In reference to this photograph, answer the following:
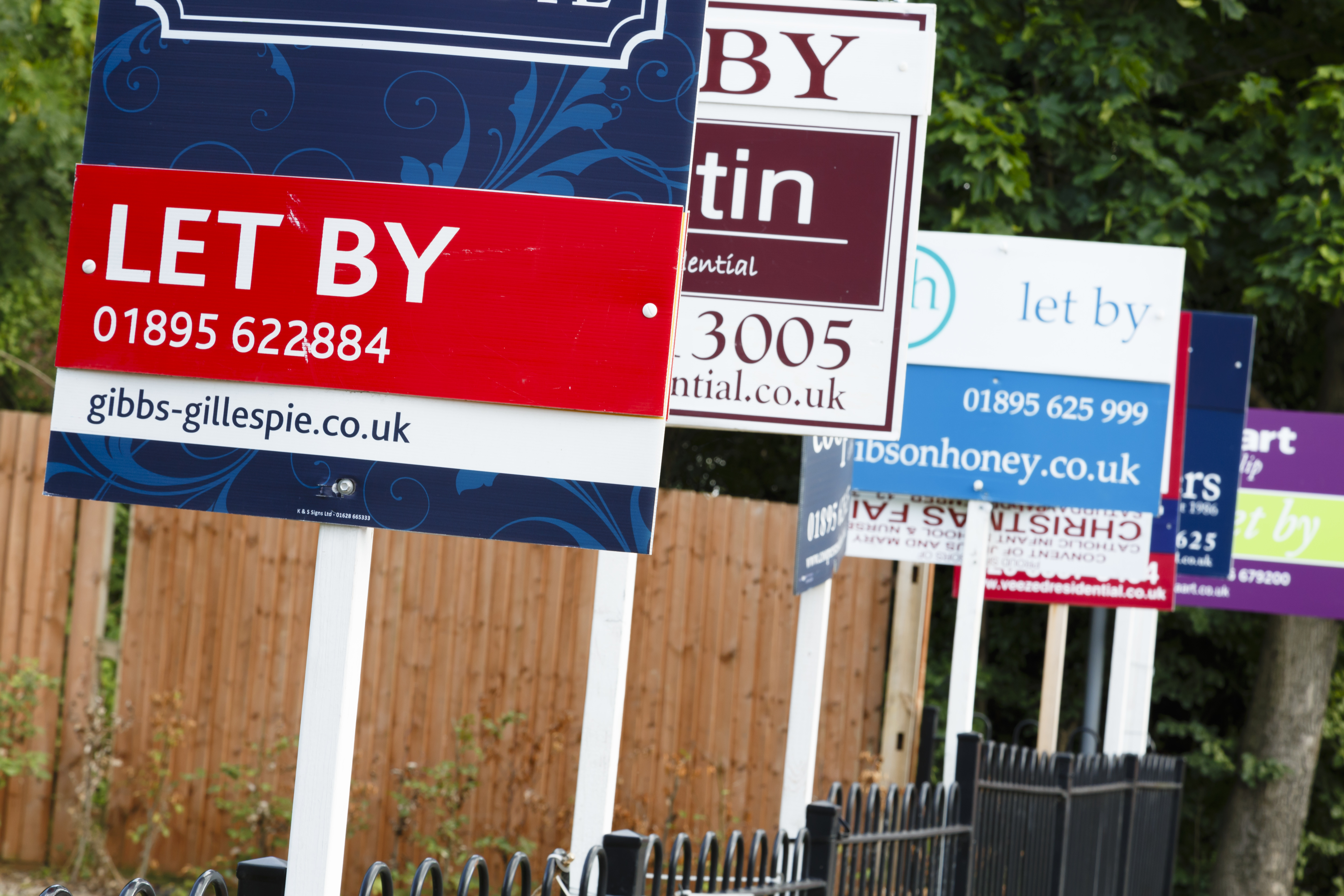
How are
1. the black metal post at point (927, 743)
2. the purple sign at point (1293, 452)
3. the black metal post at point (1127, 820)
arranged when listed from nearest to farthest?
the black metal post at point (927, 743) → the black metal post at point (1127, 820) → the purple sign at point (1293, 452)

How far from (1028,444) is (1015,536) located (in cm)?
71

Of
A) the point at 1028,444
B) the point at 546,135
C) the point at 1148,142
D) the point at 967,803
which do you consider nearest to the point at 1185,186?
the point at 1148,142

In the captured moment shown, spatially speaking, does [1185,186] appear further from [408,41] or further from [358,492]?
[358,492]

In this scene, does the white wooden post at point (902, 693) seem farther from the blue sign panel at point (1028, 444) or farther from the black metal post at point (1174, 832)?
the black metal post at point (1174, 832)

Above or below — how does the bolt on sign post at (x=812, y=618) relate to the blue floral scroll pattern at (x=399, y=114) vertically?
below

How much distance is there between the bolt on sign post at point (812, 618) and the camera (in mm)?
3686

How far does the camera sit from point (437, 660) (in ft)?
24.7

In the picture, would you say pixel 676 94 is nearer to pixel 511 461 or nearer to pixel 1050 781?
pixel 511 461

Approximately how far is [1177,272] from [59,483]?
4.76 m

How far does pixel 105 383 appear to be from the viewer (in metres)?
2.17

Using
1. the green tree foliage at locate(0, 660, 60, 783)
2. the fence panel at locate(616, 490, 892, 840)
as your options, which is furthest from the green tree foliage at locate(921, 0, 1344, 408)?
the green tree foliage at locate(0, 660, 60, 783)

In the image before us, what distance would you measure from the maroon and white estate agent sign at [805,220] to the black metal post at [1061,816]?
3.16 metres

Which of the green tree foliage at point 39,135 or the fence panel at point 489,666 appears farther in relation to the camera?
the green tree foliage at point 39,135

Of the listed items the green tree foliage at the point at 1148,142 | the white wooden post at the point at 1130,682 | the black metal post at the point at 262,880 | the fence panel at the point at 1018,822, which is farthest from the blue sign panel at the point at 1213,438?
the black metal post at the point at 262,880
